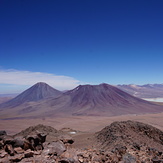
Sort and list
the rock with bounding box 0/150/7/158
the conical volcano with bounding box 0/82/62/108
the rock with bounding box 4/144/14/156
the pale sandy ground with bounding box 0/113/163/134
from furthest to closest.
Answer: the conical volcano with bounding box 0/82/62/108
the pale sandy ground with bounding box 0/113/163/134
the rock with bounding box 4/144/14/156
the rock with bounding box 0/150/7/158

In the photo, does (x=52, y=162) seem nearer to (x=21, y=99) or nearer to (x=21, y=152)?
(x=21, y=152)

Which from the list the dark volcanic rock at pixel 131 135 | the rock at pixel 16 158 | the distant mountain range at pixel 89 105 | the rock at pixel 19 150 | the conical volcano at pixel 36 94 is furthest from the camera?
the conical volcano at pixel 36 94

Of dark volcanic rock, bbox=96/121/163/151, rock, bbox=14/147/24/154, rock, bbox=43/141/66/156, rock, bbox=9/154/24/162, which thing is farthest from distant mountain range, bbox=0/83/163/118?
rock, bbox=9/154/24/162

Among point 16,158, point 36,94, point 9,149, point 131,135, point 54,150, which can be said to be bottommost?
point 131,135

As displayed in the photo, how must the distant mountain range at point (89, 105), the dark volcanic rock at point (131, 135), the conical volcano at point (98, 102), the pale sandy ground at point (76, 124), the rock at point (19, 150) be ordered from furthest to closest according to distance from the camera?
the conical volcano at point (98, 102) → the distant mountain range at point (89, 105) → the pale sandy ground at point (76, 124) → the dark volcanic rock at point (131, 135) → the rock at point (19, 150)

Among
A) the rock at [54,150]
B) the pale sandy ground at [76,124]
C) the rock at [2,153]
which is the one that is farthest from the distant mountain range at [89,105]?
the rock at [2,153]

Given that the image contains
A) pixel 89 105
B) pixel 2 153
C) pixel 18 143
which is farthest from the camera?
pixel 89 105

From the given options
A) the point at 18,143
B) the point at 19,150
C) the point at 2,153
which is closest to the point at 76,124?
the point at 18,143

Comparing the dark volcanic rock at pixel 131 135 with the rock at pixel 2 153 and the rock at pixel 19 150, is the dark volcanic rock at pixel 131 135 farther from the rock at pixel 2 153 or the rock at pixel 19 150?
the rock at pixel 2 153

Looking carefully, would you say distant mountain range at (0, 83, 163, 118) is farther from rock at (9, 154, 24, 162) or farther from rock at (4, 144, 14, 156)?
rock at (9, 154, 24, 162)

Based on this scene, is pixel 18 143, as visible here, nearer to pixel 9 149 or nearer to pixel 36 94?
pixel 9 149

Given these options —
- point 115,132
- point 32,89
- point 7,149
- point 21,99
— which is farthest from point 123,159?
point 32,89
